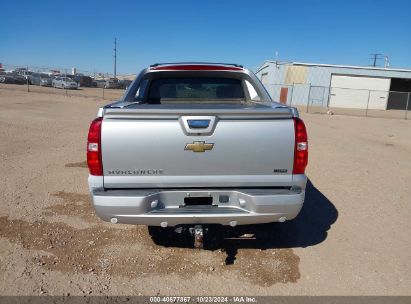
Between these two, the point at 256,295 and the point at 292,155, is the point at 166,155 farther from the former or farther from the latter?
the point at 256,295

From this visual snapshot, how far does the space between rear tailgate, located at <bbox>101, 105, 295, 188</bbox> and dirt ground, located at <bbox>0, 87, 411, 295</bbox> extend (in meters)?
0.96

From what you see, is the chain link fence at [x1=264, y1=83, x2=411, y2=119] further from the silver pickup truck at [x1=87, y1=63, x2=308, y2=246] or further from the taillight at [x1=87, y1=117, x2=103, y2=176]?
the taillight at [x1=87, y1=117, x2=103, y2=176]

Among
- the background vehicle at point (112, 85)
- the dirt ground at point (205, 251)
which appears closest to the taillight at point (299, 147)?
the dirt ground at point (205, 251)

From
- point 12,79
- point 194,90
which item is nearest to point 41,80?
point 12,79

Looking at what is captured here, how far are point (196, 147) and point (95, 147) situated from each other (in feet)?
2.88

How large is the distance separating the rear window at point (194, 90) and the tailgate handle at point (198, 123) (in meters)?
2.07

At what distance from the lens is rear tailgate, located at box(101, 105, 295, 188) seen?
10.3 feet

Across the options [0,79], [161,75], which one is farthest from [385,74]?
[0,79]

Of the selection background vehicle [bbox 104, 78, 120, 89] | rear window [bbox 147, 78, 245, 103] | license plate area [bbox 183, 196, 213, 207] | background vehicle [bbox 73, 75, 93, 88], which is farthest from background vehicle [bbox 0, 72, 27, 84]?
license plate area [bbox 183, 196, 213, 207]

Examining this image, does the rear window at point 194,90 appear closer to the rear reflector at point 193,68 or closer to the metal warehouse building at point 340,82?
the rear reflector at point 193,68

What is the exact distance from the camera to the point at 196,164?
321cm

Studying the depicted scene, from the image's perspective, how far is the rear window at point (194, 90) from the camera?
17.1ft

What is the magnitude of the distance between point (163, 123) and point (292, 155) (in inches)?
46.5

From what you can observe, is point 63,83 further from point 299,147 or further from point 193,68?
point 299,147
